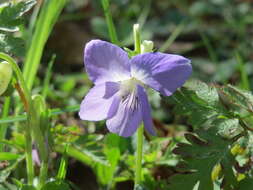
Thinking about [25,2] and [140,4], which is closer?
[25,2]

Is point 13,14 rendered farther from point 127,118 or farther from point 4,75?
point 127,118

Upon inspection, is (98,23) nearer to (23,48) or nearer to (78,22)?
(78,22)

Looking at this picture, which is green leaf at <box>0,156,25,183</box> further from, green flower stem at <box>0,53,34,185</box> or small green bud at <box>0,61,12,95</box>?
small green bud at <box>0,61,12,95</box>

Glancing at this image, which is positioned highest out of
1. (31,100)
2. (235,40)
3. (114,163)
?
(31,100)

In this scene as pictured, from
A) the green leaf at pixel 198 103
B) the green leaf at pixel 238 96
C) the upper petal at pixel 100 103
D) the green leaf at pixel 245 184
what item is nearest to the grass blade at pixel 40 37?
the upper petal at pixel 100 103

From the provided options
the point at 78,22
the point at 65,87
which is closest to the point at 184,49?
the point at 78,22

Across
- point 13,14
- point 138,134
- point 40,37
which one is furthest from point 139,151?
point 40,37
